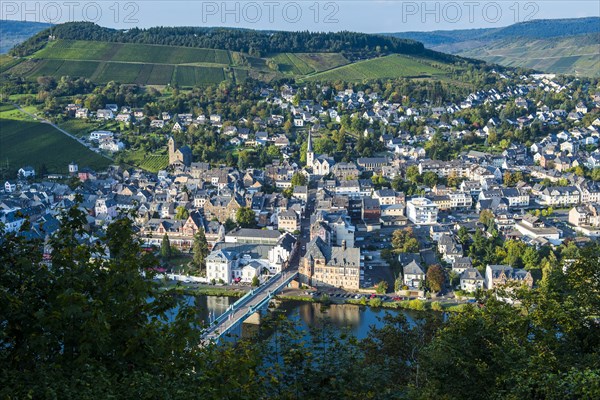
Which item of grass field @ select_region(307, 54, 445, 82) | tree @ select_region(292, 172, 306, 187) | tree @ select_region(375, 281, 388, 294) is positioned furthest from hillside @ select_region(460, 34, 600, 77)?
tree @ select_region(375, 281, 388, 294)

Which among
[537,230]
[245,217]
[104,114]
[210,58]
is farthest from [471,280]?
[210,58]

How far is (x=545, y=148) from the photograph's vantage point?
27141 mm

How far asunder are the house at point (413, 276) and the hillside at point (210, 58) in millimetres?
25683

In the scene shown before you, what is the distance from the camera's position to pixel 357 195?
73.5 ft

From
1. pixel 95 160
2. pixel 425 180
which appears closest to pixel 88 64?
pixel 95 160

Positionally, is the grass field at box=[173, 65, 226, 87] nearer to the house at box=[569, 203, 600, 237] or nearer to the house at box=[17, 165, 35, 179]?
the house at box=[17, 165, 35, 179]

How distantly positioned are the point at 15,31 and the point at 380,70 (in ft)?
187

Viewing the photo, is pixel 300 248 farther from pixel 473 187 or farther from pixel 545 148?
pixel 545 148

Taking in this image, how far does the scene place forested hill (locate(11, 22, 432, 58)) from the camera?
44.2 meters

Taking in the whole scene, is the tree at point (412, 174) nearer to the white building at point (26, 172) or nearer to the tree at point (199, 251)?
the tree at point (199, 251)

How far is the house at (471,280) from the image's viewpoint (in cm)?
1437

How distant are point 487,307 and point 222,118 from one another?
27.1 metres

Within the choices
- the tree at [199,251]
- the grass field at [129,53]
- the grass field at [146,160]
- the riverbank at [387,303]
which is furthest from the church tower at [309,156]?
the grass field at [129,53]

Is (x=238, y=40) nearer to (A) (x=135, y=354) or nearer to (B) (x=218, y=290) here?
(B) (x=218, y=290)
